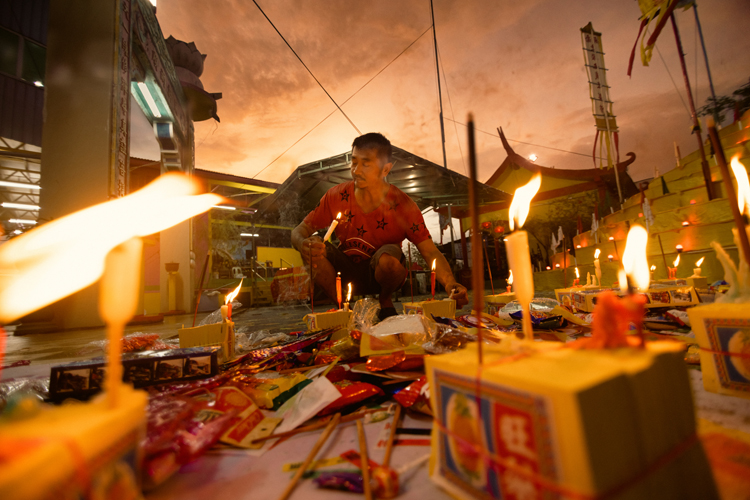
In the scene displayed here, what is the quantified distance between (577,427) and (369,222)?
3.24 m

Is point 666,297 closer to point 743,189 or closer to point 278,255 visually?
point 743,189

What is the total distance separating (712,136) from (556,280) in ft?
32.3

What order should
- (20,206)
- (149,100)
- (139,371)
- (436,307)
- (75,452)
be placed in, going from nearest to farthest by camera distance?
(75,452) < (139,371) < (436,307) < (149,100) < (20,206)

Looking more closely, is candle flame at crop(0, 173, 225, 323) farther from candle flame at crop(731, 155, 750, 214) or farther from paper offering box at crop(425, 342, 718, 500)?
candle flame at crop(731, 155, 750, 214)

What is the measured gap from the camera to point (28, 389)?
1446 millimetres

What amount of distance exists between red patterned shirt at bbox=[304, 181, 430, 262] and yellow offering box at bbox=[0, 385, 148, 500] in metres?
3.09

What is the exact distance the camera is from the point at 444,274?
10.3ft

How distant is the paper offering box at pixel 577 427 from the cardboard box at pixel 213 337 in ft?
5.97

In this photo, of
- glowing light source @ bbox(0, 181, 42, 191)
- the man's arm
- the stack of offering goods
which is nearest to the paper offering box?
the stack of offering goods

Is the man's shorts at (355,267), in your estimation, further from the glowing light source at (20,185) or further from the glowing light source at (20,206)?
the glowing light source at (20,206)

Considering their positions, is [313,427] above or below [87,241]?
below

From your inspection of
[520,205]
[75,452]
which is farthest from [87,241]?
[520,205]

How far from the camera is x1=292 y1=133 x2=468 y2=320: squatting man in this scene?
3430 millimetres

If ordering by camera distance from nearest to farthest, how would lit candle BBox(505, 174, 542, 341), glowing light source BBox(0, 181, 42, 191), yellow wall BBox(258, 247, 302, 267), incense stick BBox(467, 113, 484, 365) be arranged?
1. incense stick BBox(467, 113, 484, 365)
2. lit candle BBox(505, 174, 542, 341)
3. glowing light source BBox(0, 181, 42, 191)
4. yellow wall BBox(258, 247, 302, 267)
